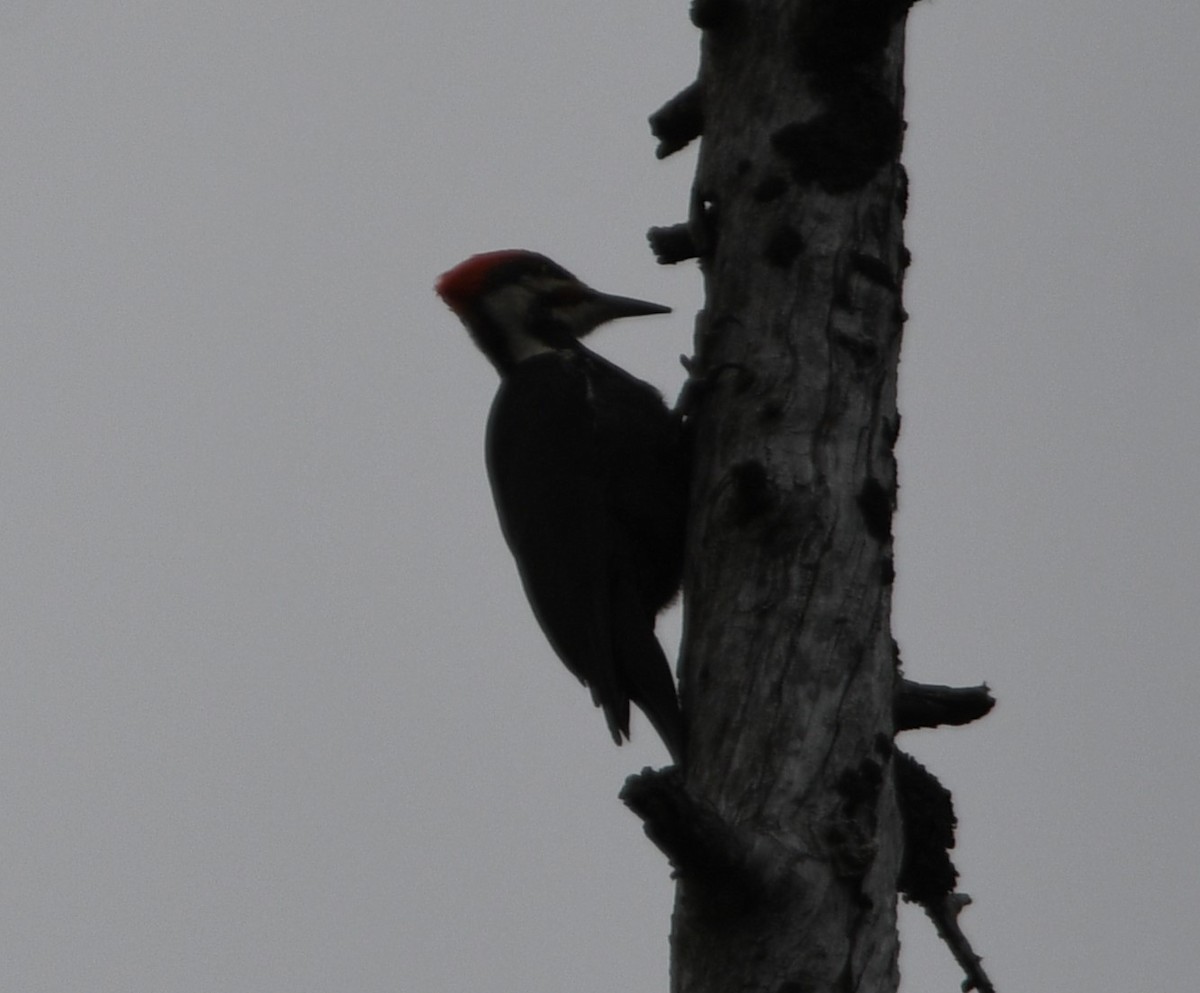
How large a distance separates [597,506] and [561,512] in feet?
0.29

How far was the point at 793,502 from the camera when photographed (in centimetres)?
247

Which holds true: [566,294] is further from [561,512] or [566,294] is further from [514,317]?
[561,512]

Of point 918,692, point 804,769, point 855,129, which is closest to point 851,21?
point 855,129

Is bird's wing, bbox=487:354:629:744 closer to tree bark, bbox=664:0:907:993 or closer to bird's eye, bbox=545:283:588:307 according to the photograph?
bird's eye, bbox=545:283:588:307

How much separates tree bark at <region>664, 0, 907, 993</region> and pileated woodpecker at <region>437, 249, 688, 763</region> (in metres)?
0.48

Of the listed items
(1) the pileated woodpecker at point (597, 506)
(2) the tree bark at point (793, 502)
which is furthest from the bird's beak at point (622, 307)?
(2) the tree bark at point (793, 502)

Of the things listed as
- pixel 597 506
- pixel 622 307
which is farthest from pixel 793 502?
pixel 622 307

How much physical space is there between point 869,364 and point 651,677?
818 millimetres

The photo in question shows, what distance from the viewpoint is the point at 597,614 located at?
3.34m

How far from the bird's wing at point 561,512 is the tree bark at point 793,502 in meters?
0.58

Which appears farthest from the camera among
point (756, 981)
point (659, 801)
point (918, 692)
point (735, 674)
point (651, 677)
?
point (651, 677)

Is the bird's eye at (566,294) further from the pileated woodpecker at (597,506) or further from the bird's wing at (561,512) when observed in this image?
the bird's wing at (561,512)

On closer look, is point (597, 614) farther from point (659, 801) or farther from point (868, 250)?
point (659, 801)

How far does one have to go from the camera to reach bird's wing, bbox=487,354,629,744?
335 cm
